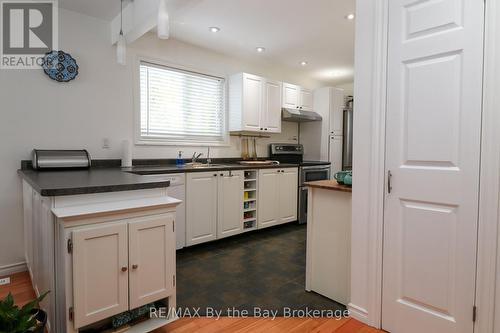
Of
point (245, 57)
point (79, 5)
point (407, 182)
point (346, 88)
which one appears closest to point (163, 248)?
point (407, 182)

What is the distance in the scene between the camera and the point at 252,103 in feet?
13.4

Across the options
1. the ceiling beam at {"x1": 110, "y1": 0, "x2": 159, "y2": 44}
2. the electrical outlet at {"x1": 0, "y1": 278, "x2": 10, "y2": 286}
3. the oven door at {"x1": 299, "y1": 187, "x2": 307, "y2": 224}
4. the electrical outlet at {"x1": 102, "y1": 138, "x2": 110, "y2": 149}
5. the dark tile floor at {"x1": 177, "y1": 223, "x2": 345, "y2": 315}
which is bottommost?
the electrical outlet at {"x1": 0, "y1": 278, "x2": 10, "y2": 286}

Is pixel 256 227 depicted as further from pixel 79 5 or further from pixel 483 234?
pixel 79 5

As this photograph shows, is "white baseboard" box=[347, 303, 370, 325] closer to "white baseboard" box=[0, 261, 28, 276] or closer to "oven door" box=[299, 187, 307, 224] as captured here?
"oven door" box=[299, 187, 307, 224]

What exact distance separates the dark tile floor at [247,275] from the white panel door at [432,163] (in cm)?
61

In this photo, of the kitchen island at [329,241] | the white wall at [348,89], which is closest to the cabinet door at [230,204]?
the kitchen island at [329,241]

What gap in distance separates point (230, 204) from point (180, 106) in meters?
1.44

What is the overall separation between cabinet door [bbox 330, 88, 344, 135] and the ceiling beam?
11.0 ft

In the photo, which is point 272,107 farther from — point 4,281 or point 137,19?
point 4,281

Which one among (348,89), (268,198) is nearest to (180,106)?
(268,198)

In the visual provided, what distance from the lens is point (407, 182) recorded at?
1.73 metres

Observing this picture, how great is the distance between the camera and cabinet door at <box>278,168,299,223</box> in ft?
13.5

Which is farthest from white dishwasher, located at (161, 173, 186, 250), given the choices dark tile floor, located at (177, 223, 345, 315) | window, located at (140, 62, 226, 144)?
window, located at (140, 62, 226, 144)

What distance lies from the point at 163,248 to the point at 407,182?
5.04 ft
